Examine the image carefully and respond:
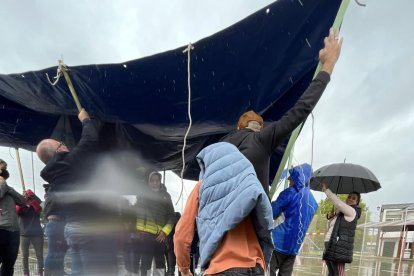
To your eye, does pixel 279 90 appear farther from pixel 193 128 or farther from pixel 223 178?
pixel 223 178

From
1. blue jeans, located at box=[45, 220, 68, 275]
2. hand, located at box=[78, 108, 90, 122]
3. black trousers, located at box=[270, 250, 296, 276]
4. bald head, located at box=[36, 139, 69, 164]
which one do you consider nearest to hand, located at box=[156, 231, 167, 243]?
blue jeans, located at box=[45, 220, 68, 275]

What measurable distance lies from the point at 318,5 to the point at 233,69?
2.71ft

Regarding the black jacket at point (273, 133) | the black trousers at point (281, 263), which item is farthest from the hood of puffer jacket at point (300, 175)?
the black jacket at point (273, 133)

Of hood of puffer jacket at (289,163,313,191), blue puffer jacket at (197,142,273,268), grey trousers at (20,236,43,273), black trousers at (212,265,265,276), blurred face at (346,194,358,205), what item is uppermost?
A: hood of puffer jacket at (289,163,313,191)

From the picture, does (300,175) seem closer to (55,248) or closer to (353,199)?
(353,199)

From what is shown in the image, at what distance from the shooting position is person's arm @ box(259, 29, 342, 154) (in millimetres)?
2061

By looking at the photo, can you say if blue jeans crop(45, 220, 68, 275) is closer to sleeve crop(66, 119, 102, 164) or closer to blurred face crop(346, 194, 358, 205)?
sleeve crop(66, 119, 102, 164)

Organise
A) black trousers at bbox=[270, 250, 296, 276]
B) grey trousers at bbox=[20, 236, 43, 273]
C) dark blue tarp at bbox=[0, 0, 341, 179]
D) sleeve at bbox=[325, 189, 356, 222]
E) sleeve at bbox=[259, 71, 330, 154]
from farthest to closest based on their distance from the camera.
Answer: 1. grey trousers at bbox=[20, 236, 43, 273]
2. sleeve at bbox=[325, 189, 356, 222]
3. black trousers at bbox=[270, 250, 296, 276]
4. dark blue tarp at bbox=[0, 0, 341, 179]
5. sleeve at bbox=[259, 71, 330, 154]

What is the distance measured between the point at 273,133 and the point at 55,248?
8.94 feet

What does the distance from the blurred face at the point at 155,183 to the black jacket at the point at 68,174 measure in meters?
0.77

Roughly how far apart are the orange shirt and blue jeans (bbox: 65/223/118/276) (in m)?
1.76

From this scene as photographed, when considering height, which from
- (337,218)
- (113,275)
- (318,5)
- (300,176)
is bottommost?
(113,275)

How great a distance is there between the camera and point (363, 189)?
517 centimetres

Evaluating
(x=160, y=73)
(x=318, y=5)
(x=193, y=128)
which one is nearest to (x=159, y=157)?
(x=193, y=128)
